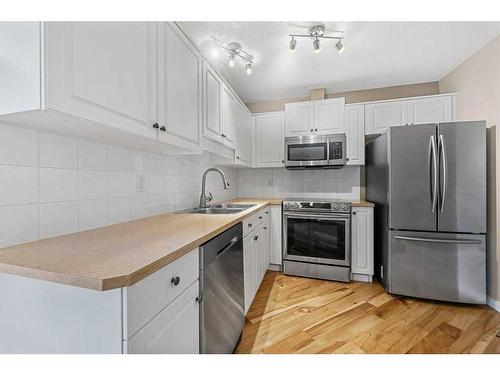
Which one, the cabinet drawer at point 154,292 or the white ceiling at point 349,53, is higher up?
the white ceiling at point 349,53

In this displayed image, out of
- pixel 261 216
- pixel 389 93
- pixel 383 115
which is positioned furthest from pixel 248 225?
pixel 389 93

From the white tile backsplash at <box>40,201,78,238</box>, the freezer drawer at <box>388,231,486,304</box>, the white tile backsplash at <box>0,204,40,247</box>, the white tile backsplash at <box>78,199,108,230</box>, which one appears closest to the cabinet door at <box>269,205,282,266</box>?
the freezer drawer at <box>388,231,486,304</box>

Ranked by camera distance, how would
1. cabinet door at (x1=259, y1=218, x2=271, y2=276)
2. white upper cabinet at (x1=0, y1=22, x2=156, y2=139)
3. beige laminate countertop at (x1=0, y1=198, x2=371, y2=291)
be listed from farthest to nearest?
cabinet door at (x1=259, y1=218, x2=271, y2=276)
white upper cabinet at (x1=0, y1=22, x2=156, y2=139)
beige laminate countertop at (x1=0, y1=198, x2=371, y2=291)

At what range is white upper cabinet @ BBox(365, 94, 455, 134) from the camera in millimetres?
2574

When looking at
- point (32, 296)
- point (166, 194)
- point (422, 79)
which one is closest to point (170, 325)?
point (32, 296)

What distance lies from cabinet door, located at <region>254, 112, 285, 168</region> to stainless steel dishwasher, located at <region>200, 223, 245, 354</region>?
1707 millimetres

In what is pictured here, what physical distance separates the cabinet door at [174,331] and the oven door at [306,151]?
2.20 m

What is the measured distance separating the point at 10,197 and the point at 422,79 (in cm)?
382

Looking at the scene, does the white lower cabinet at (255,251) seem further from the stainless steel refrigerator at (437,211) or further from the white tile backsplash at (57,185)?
the stainless steel refrigerator at (437,211)

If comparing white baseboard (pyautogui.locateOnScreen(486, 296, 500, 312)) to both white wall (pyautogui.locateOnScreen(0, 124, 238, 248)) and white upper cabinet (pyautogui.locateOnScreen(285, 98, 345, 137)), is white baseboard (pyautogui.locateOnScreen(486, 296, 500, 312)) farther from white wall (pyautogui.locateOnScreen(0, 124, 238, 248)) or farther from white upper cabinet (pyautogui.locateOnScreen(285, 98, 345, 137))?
white wall (pyautogui.locateOnScreen(0, 124, 238, 248))

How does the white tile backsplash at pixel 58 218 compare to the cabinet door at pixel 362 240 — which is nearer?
the white tile backsplash at pixel 58 218

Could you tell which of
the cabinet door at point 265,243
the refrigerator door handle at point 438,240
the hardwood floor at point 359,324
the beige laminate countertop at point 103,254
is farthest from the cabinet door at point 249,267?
the refrigerator door handle at point 438,240

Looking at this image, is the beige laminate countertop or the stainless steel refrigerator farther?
the stainless steel refrigerator

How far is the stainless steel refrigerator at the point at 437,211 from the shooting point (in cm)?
198
